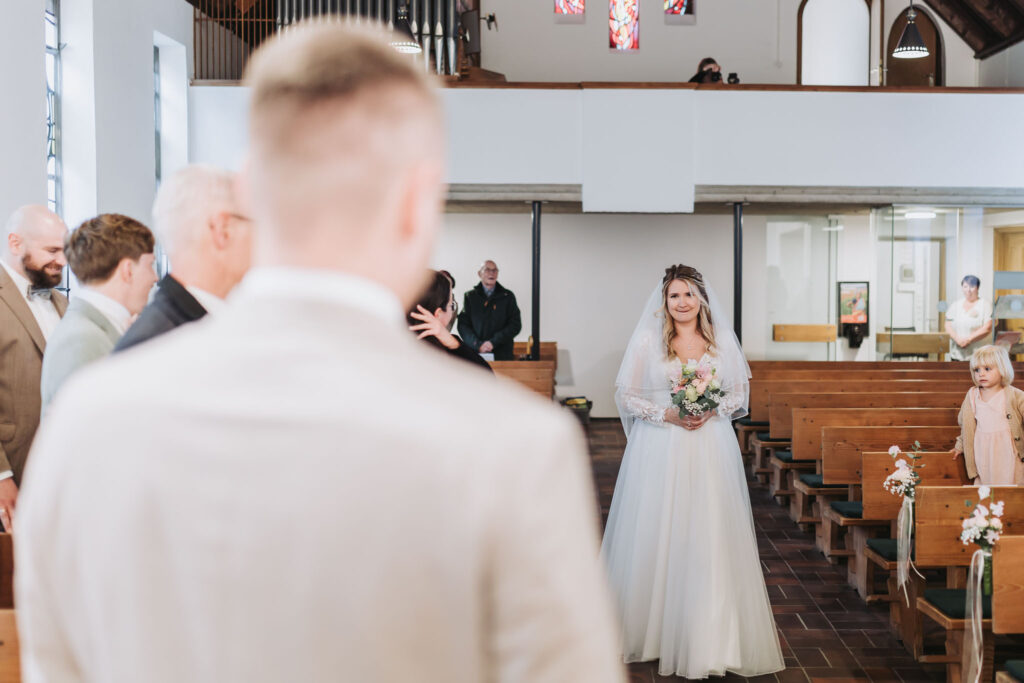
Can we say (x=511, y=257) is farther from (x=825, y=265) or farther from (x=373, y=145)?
(x=373, y=145)

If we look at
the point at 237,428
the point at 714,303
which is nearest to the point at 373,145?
the point at 237,428

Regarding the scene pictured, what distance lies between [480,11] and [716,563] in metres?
9.54

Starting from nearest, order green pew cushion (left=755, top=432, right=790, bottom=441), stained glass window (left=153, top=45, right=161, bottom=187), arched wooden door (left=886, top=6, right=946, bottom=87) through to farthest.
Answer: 1. green pew cushion (left=755, top=432, right=790, bottom=441)
2. stained glass window (left=153, top=45, right=161, bottom=187)
3. arched wooden door (left=886, top=6, right=946, bottom=87)

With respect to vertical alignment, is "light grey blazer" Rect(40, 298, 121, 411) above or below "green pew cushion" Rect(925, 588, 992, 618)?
above

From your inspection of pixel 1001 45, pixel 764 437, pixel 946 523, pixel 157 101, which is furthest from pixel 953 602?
pixel 1001 45

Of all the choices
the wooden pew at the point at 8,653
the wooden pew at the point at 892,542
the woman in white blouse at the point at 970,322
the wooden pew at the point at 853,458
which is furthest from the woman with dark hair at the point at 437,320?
the woman in white blouse at the point at 970,322

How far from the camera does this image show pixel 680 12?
39.4ft

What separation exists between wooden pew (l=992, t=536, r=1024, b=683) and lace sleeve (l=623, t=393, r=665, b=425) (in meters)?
1.49

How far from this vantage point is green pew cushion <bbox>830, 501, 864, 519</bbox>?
523 centimetres

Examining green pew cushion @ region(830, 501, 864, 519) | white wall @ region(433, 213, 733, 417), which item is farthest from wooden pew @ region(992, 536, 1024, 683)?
white wall @ region(433, 213, 733, 417)

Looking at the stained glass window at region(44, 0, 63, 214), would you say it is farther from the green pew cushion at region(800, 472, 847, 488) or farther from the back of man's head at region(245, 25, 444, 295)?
the back of man's head at region(245, 25, 444, 295)

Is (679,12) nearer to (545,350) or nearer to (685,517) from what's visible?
(545,350)

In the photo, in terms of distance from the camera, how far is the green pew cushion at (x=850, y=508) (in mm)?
5234

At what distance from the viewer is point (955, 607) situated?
149 inches
